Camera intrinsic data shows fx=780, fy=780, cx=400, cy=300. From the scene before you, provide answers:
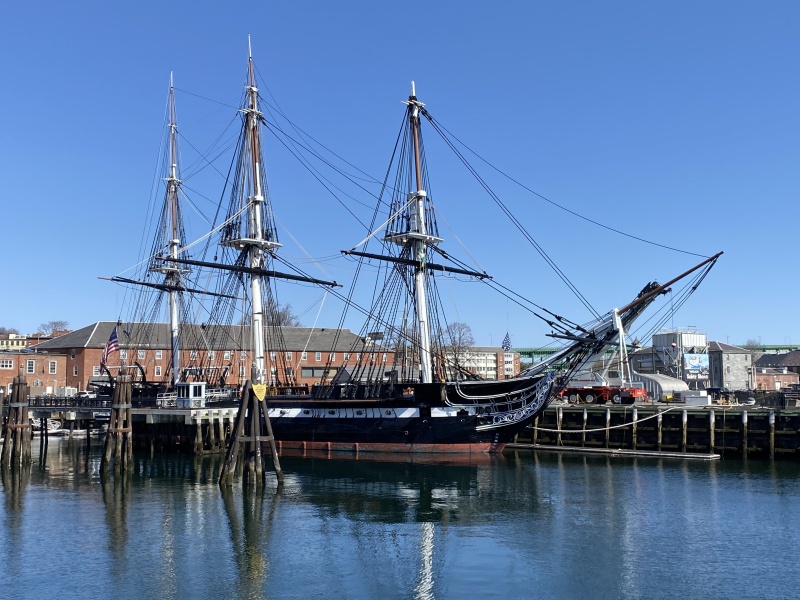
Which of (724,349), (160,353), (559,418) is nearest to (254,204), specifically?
(559,418)

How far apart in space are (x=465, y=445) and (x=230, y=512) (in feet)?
51.8

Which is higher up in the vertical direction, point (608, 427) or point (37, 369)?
point (37, 369)

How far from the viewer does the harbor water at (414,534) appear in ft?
57.4

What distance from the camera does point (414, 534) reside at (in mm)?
22359

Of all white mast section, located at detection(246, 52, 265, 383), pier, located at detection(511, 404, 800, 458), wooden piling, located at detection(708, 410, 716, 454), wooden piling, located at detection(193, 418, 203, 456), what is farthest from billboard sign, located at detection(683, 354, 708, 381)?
wooden piling, located at detection(193, 418, 203, 456)

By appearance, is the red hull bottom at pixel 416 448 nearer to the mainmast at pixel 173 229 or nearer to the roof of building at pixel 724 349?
the mainmast at pixel 173 229

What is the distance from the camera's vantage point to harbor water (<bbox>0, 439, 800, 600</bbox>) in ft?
57.4

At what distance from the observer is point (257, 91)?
1748 inches

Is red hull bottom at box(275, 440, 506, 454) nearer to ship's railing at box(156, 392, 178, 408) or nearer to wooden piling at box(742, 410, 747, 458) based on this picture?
ship's railing at box(156, 392, 178, 408)

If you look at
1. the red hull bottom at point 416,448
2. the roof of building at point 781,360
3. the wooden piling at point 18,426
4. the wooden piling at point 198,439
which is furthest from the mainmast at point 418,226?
the roof of building at point 781,360

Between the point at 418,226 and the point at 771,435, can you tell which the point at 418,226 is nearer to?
the point at 418,226

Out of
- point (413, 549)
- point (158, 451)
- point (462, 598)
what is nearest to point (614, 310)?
point (413, 549)

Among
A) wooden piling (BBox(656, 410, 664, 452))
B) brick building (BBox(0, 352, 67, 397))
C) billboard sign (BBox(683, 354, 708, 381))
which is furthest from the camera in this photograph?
billboard sign (BBox(683, 354, 708, 381))

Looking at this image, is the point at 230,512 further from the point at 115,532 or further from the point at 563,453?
the point at 563,453
